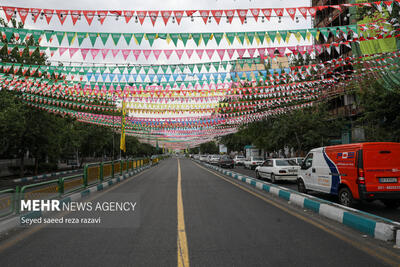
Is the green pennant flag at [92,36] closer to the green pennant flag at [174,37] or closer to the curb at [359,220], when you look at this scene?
the green pennant flag at [174,37]

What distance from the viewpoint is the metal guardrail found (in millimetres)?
6666

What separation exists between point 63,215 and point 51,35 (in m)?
6.91

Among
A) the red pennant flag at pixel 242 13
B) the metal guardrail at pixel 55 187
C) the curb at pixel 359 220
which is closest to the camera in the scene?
the curb at pixel 359 220

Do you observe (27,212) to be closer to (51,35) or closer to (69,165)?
(51,35)

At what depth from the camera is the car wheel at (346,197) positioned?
8164 millimetres

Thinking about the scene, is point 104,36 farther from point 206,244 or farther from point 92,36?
point 206,244

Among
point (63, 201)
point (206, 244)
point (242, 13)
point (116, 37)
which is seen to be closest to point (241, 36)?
point (242, 13)

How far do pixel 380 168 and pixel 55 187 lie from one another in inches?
408

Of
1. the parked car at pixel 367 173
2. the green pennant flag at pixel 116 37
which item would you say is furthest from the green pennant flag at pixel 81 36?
the parked car at pixel 367 173

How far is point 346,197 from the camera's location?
27.6 ft

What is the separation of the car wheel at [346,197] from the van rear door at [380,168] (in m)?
0.68

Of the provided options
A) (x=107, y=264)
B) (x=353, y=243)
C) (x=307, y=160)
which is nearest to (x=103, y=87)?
(x=307, y=160)

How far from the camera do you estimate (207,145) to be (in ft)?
409

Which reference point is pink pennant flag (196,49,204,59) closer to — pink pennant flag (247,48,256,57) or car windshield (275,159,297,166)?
pink pennant flag (247,48,256,57)
